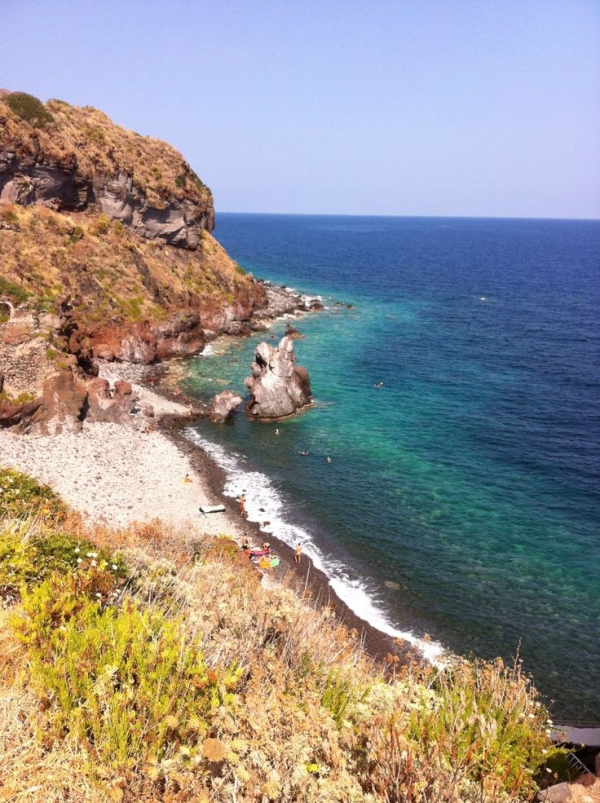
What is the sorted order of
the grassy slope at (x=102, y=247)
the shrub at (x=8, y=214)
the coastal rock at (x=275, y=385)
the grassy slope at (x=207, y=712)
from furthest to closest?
1. the shrub at (x=8, y=214)
2. the grassy slope at (x=102, y=247)
3. the coastal rock at (x=275, y=385)
4. the grassy slope at (x=207, y=712)

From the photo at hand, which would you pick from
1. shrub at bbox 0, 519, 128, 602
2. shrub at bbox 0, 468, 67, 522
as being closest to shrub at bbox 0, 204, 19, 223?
shrub at bbox 0, 468, 67, 522

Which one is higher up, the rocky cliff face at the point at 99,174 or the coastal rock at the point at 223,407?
the rocky cliff face at the point at 99,174

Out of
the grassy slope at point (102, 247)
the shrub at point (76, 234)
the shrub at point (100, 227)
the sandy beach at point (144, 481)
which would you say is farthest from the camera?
the shrub at point (100, 227)

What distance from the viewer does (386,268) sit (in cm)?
15625

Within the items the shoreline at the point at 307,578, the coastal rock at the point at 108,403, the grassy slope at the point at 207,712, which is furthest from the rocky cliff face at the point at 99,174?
the grassy slope at the point at 207,712

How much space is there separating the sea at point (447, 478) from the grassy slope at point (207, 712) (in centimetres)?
1382

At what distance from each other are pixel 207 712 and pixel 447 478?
34.0 meters

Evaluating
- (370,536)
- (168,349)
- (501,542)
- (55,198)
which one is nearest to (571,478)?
(501,542)

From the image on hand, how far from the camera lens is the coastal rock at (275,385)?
50.8m

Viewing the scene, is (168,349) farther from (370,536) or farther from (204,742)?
(204,742)

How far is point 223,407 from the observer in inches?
1945

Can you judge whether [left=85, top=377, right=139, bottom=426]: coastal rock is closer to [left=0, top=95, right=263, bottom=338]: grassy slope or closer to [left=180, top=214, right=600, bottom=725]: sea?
[left=180, top=214, right=600, bottom=725]: sea

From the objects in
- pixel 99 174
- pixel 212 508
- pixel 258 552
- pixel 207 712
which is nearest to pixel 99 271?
pixel 99 174

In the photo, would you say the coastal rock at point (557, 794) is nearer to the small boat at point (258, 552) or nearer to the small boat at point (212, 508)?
the small boat at point (258, 552)
